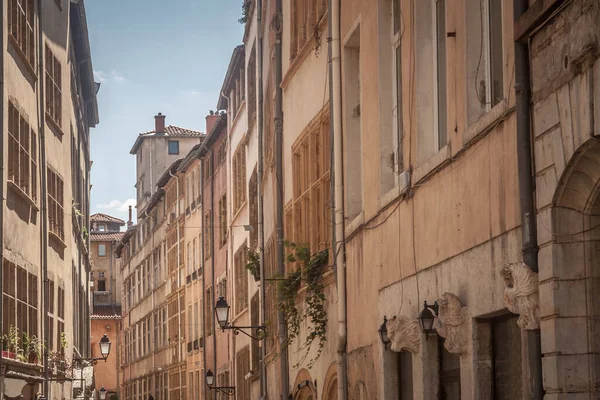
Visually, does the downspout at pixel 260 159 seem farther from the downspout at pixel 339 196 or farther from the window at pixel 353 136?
the window at pixel 353 136

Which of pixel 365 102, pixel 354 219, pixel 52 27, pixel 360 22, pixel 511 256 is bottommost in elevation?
pixel 511 256

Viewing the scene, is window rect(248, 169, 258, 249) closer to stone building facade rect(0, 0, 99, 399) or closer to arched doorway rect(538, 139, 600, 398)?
stone building facade rect(0, 0, 99, 399)

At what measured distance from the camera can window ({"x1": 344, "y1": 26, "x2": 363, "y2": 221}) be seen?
15.2m

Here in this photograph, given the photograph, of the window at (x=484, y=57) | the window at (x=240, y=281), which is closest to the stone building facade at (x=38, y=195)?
the window at (x=240, y=281)

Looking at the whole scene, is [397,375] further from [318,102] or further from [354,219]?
[318,102]

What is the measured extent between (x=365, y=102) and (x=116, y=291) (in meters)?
78.3

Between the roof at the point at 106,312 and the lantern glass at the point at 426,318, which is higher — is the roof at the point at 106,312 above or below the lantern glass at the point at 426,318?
above

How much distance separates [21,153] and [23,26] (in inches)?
84.1

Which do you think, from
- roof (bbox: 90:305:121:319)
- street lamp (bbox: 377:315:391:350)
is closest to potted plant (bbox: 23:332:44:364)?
street lamp (bbox: 377:315:391:350)

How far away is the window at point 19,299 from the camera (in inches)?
674

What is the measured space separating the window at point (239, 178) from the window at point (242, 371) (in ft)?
13.2

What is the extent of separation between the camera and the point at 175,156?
71.8m

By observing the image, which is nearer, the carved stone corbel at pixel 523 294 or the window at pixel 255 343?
the carved stone corbel at pixel 523 294

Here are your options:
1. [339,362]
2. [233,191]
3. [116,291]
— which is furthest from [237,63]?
[116,291]
